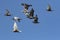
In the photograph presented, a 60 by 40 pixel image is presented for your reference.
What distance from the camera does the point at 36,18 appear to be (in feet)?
62.8

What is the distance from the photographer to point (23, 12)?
19.1 meters

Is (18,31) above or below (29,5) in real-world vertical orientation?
below

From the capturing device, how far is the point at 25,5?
19.2m

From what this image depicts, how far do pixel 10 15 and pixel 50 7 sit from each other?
2.20 meters

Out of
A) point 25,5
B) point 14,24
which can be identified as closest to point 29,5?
point 25,5

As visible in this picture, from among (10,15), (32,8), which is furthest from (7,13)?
(32,8)

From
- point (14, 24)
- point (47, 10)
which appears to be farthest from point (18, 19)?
point (47, 10)

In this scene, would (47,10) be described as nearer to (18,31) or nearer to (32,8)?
(32,8)

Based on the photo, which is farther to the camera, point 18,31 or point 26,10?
point 26,10

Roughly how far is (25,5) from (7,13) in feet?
3.58

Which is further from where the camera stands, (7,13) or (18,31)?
(7,13)

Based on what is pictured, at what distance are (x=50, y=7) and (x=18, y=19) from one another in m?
1.82

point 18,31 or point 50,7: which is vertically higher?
point 50,7

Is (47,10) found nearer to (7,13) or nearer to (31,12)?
(31,12)
